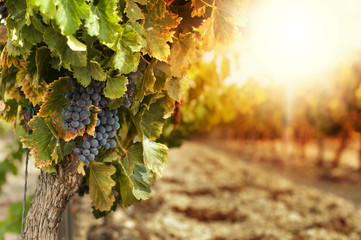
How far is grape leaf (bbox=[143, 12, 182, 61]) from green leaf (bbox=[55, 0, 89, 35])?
282 mm

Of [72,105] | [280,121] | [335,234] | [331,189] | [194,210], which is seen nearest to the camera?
[72,105]

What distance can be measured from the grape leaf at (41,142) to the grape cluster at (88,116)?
0.09 metres

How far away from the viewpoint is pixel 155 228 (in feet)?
15.3

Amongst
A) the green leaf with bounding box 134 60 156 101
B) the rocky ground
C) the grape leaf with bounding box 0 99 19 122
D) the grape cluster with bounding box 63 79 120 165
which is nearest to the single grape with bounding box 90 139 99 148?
the grape cluster with bounding box 63 79 120 165

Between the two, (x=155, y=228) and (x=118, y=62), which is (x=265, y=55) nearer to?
(x=118, y=62)

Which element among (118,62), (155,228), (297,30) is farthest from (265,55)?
(155,228)

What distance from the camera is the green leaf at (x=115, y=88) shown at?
1.22 m

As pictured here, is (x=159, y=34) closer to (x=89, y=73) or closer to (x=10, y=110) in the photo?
(x=89, y=73)

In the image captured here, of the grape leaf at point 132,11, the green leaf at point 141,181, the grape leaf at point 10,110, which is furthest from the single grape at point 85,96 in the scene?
the grape leaf at point 10,110

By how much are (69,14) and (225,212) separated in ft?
19.7

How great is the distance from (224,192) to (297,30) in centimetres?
468

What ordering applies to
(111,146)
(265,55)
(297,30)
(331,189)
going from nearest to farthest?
(111,146), (265,55), (297,30), (331,189)

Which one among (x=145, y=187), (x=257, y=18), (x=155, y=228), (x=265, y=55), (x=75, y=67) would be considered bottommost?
(x=155, y=228)

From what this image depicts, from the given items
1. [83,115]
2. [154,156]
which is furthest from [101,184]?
[83,115]
